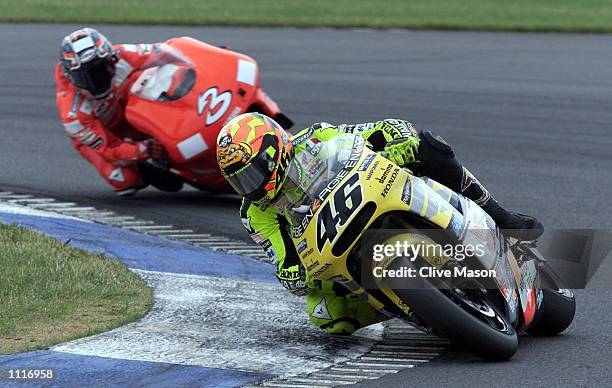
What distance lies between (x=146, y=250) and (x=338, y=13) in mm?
16946

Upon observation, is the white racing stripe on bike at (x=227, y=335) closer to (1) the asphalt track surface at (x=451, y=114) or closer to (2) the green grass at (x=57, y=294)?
(2) the green grass at (x=57, y=294)

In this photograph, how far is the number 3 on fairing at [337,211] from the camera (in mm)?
6223

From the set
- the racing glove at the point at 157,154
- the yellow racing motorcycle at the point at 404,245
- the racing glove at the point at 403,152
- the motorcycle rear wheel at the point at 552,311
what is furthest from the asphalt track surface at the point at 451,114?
the racing glove at the point at 403,152

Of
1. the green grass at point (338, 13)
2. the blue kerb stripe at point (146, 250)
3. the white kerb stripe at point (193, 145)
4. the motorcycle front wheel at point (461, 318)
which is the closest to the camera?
the motorcycle front wheel at point (461, 318)

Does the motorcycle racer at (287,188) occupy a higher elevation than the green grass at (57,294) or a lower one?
higher

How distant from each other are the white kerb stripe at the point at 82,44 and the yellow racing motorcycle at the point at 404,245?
14.9 ft

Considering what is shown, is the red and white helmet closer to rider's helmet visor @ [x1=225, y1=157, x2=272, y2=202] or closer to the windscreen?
the windscreen

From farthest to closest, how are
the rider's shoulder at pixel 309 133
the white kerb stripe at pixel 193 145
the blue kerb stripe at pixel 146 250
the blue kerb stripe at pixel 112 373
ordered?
the white kerb stripe at pixel 193 145 → the blue kerb stripe at pixel 146 250 → the rider's shoulder at pixel 309 133 → the blue kerb stripe at pixel 112 373

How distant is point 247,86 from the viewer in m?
11.0

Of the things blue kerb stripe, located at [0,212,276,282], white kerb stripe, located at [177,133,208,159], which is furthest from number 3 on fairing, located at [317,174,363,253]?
white kerb stripe, located at [177,133,208,159]

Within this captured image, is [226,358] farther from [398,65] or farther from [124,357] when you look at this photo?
[398,65]

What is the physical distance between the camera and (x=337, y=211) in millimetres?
6246

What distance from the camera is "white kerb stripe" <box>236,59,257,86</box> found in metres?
11.0

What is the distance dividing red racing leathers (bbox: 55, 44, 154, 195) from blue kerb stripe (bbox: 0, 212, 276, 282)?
101 cm
